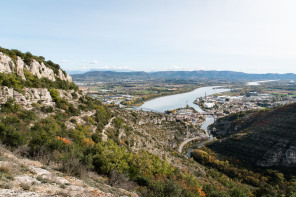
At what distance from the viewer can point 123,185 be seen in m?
12.2

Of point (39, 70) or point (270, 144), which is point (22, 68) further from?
point (270, 144)

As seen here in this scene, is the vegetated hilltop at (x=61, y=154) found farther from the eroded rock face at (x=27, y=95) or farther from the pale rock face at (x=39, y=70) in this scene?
the pale rock face at (x=39, y=70)

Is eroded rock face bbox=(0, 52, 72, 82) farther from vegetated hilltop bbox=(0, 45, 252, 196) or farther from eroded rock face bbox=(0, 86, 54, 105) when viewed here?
eroded rock face bbox=(0, 86, 54, 105)

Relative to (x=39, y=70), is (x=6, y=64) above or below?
above

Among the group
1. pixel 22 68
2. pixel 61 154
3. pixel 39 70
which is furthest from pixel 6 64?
pixel 61 154

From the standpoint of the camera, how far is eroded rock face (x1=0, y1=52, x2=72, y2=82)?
19842 millimetres

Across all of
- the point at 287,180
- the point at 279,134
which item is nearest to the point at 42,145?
the point at 287,180

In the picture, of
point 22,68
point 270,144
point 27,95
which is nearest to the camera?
point 27,95

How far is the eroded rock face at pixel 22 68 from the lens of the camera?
19842 mm

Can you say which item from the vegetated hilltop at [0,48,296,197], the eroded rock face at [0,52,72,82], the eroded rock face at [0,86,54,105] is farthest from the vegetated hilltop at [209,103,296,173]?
the eroded rock face at [0,52,72,82]

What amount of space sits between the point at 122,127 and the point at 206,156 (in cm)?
3017

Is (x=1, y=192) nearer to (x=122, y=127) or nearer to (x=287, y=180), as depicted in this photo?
(x=122, y=127)

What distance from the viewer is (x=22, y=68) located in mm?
22562

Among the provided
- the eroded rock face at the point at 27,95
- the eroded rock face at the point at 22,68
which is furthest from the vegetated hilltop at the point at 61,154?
the eroded rock face at the point at 22,68
